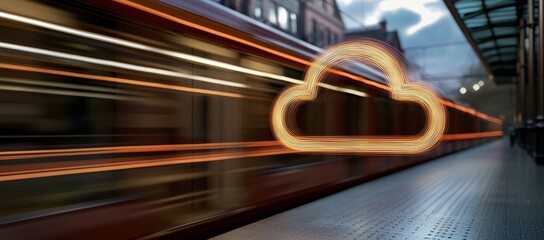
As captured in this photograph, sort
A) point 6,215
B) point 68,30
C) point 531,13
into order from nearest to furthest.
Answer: point 6,215
point 68,30
point 531,13

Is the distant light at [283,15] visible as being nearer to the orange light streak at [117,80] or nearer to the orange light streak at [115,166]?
the orange light streak at [115,166]

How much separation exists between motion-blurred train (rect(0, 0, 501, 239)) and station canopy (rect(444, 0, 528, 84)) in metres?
9.52

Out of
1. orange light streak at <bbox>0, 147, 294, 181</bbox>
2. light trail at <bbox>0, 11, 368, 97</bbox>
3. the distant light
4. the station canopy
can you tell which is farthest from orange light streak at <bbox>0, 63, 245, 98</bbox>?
the station canopy

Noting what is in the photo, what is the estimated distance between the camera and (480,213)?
608cm

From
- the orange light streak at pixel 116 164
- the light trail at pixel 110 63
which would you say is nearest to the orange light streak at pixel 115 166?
the orange light streak at pixel 116 164

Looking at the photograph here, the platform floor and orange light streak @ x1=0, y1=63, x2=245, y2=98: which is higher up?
orange light streak @ x1=0, y1=63, x2=245, y2=98

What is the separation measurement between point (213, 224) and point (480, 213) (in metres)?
3.42

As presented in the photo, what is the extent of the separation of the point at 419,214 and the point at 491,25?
13413mm

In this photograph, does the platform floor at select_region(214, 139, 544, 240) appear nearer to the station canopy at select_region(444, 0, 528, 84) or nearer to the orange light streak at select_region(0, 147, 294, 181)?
the orange light streak at select_region(0, 147, 294, 181)

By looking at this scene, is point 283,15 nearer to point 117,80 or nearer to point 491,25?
point 491,25

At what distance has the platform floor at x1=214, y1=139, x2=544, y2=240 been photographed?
5027 mm

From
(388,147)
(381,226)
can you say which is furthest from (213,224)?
(388,147)

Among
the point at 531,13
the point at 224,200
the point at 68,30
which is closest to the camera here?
the point at 68,30

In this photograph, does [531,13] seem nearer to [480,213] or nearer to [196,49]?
[480,213]
